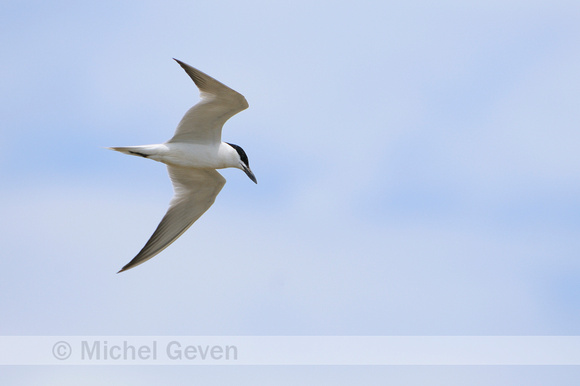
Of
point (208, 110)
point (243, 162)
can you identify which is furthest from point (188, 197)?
point (208, 110)

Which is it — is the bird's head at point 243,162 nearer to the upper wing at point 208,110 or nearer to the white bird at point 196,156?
the white bird at point 196,156

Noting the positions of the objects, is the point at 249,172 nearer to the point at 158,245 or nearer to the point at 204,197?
the point at 204,197

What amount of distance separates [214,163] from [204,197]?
1230 millimetres

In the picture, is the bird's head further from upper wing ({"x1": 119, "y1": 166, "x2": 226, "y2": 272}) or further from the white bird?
upper wing ({"x1": 119, "y1": 166, "x2": 226, "y2": 272})

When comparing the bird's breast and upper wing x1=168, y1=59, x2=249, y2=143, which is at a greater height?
upper wing x1=168, y1=59, x2=249, y2=143

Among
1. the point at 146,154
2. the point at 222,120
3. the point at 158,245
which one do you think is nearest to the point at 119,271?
the point at 158,245

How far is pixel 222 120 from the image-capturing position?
39.2 feet

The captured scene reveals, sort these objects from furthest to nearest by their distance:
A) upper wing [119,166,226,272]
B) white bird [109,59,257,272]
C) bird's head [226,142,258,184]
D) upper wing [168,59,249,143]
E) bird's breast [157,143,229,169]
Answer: upper wing [119,166,226,272], bird's head [226,142,258,184], bird's breast [157,143,229,169], white bird [109,59,257,272], upper wing [168,59,249,143]

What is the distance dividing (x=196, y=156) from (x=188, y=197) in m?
1.44

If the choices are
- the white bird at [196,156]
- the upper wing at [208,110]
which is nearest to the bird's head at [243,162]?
the white bird at [196,156]

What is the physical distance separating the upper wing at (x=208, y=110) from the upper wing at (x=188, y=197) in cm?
107

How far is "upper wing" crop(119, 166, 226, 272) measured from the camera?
13.1 meters

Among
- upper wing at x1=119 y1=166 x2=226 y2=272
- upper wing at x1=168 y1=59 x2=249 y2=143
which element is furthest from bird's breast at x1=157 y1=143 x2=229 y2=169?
upper wing at x1=119 y1=166 x2=226 y2=272

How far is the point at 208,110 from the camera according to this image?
11.7 m
